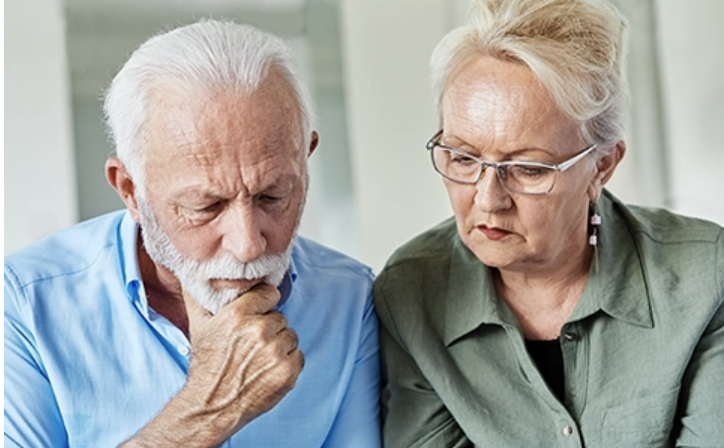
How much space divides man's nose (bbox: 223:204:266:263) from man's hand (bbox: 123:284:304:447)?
0.35ft

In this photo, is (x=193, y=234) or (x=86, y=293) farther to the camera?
(x=86, y=293)

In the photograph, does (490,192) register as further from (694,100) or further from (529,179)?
(694,100)

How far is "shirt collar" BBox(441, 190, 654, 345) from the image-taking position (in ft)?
5.82

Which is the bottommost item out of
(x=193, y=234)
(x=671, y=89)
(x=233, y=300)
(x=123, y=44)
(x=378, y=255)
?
(x=378, y=255)

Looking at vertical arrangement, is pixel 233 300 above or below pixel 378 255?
above

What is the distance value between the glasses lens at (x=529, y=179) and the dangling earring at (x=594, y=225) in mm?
215

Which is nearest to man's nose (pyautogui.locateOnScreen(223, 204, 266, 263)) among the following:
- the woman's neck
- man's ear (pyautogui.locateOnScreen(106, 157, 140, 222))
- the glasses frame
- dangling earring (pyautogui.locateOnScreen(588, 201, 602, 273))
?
man's ear (pyautogui.locateOnScreen(106, 157, 140, 222))

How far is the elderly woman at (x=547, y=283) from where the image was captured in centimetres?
166

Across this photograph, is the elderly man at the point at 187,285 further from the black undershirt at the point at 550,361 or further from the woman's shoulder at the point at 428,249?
the black undershirt at the point at 550,361

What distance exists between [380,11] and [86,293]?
2393 millimetres

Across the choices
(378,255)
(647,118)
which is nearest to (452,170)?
(378,255)

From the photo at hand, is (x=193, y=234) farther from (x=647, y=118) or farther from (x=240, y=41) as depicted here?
(x=647, y=118)

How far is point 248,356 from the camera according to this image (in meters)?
1.62

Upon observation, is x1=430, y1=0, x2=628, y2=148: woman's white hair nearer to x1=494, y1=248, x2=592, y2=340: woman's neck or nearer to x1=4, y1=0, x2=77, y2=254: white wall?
x1=494, y1=248, x2=592, y2=340: woman's neck
